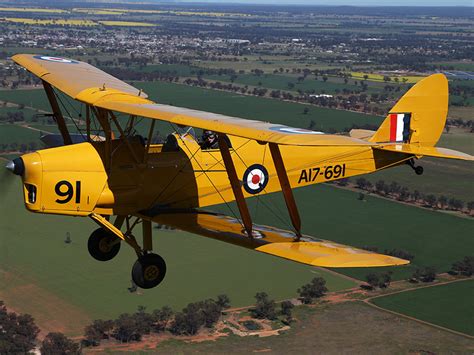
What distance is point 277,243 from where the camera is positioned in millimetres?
19156

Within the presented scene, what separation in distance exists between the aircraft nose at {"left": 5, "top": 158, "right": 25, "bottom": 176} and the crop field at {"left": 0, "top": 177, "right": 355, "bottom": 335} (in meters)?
29.5

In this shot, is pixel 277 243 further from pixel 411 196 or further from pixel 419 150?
pixel 411 196

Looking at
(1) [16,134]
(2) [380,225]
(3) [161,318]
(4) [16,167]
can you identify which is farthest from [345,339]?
(1) [16,134]

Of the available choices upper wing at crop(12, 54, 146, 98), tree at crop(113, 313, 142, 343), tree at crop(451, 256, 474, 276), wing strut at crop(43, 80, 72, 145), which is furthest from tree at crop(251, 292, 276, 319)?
wing strut at crop(43, 80, 72, 145)

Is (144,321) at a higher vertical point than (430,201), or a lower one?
lower

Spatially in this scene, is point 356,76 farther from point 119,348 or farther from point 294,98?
point 119,348

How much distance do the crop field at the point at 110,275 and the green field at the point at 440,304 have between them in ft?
12.8

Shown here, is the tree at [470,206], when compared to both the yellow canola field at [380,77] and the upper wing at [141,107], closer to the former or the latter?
the upper wing at [141,107]

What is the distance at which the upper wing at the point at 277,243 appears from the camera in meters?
17.9

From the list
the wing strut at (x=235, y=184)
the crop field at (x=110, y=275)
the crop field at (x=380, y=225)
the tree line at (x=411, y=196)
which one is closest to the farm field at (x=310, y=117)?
the tree line at (x=411, y=196)

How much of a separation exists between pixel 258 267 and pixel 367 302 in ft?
22.2

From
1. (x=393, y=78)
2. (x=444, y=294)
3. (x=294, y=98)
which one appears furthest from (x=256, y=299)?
(x=393, y=78)

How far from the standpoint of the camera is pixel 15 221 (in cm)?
6275

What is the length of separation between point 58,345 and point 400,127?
2451 centimetres
